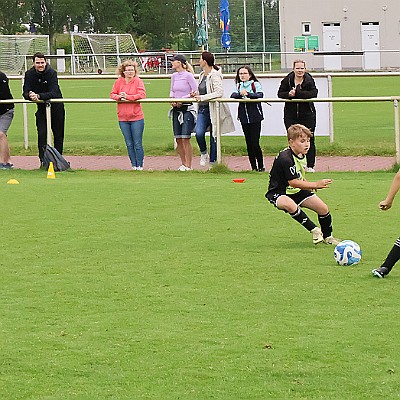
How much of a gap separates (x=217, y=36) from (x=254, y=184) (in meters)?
56.6

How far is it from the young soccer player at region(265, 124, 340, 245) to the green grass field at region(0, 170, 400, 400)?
0.72 ft

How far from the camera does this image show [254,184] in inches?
566

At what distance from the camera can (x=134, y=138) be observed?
53.3ft

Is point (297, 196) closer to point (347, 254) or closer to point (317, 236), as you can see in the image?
point (317, 236)

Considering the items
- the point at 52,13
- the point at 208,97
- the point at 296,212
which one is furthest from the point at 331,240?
the point at 52,13

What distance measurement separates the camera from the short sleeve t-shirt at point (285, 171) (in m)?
9.62

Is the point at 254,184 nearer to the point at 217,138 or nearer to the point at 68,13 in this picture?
the point at 217,138

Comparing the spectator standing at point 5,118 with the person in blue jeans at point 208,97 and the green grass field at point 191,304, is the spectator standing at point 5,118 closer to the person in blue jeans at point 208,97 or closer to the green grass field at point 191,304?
the person in blue jeans at point 208,97

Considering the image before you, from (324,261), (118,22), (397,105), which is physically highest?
(118,22)

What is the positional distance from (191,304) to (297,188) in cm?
272

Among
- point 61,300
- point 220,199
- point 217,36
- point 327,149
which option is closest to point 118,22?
point 217,36

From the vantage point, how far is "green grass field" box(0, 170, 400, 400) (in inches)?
223

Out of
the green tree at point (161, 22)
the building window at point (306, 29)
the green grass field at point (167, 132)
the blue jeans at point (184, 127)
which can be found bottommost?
the green grass field at point (167, 132)

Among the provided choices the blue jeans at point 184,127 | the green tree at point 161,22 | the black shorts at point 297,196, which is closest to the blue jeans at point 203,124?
the blue jeans at point 184,127
